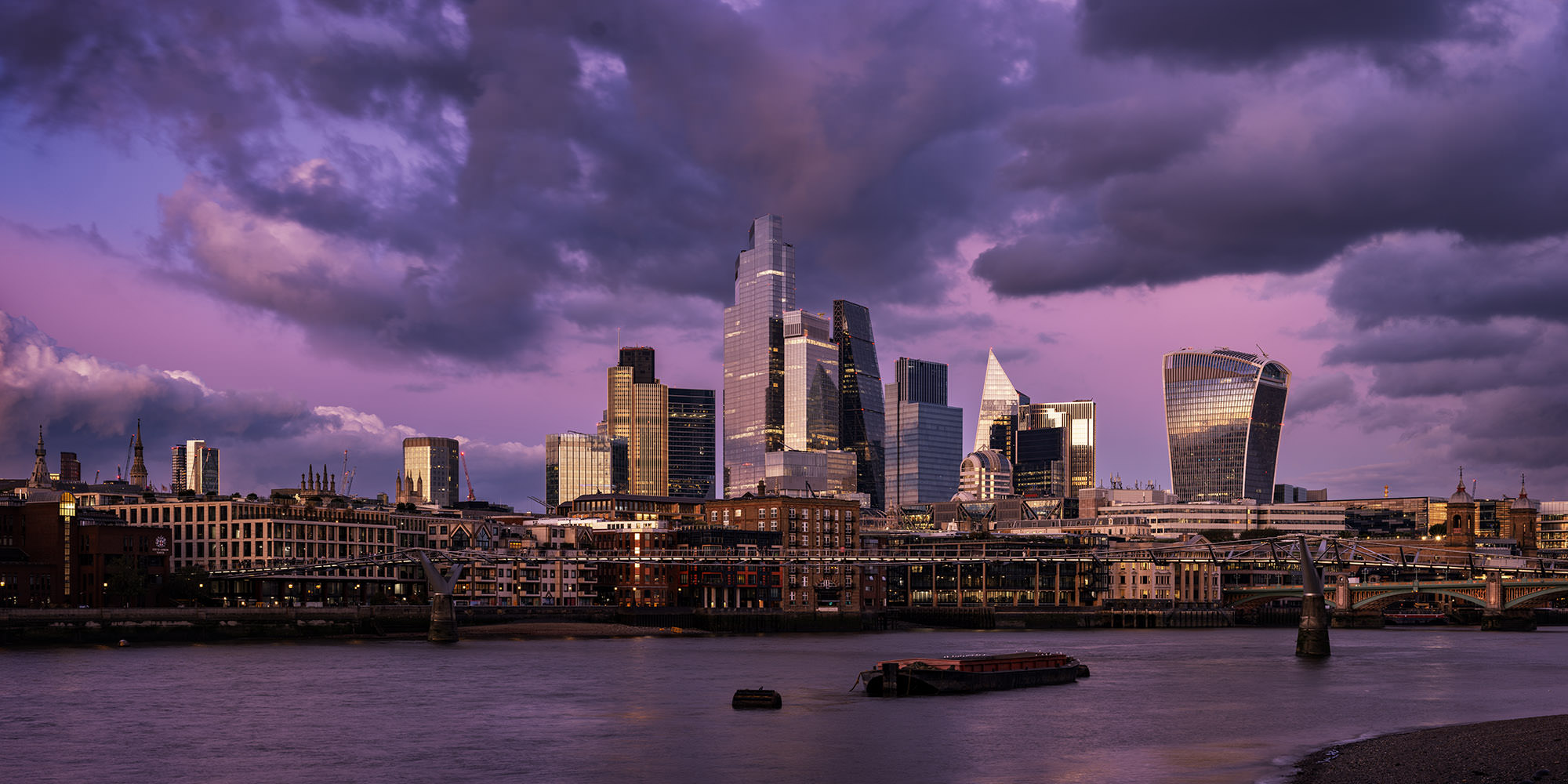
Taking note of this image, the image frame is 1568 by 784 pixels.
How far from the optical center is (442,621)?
6019 inches

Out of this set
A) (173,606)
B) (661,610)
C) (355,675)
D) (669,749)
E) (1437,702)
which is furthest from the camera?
(661,610)

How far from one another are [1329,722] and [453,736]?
4102 cm

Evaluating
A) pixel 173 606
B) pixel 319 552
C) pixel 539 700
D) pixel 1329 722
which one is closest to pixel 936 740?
pixel 1329 722

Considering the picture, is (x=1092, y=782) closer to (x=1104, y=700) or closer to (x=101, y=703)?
(x=1104, y=700)

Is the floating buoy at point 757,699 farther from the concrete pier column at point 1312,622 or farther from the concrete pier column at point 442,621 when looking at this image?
the concrete pier column at point 442,621

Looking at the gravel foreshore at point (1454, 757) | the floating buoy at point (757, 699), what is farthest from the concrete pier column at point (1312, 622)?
the floating buoy at point (757, 699)

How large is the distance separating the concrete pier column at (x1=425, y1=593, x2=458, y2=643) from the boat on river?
6877 cm

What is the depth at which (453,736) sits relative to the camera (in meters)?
68.6

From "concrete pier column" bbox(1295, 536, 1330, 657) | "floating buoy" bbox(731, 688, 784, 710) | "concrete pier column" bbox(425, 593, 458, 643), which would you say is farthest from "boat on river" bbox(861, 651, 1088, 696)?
"concrete pier column" bbox(425, 593, 458, 643)

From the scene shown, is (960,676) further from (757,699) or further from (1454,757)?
(1454,757)

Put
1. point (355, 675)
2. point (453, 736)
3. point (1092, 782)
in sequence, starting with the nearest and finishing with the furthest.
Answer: point (1092, 782) → point (453, 736) → point (355, 675)

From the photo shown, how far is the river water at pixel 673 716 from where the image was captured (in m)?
58.4

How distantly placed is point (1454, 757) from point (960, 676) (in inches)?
1501

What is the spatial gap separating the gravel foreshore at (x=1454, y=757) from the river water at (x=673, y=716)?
2.31m
